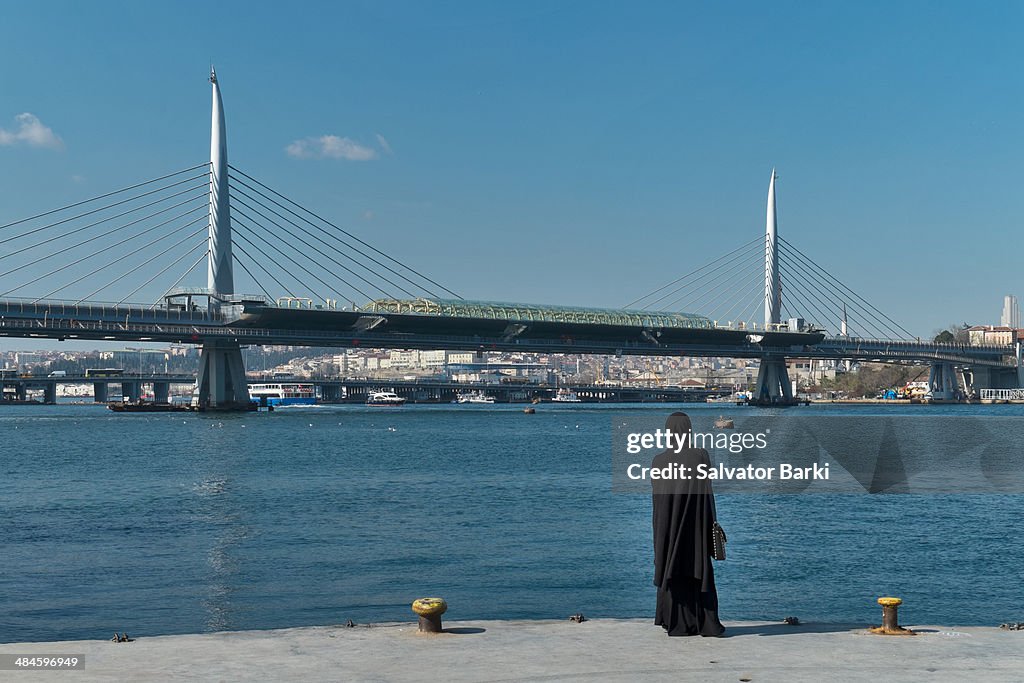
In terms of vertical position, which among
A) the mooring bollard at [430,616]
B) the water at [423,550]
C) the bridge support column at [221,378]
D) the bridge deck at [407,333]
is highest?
the bridge deck at [407,333]

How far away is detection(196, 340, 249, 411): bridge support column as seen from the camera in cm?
11669

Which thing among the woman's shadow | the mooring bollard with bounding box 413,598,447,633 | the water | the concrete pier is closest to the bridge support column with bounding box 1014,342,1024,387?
the water

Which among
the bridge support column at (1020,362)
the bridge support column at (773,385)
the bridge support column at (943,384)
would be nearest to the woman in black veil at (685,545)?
the bridge support column at (773,385)

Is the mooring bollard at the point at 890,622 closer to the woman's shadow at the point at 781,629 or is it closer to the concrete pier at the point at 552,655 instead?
the concrete pier at the point at 552,655

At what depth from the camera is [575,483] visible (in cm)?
4622

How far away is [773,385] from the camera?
168m

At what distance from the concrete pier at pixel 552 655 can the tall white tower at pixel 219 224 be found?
9888 cm

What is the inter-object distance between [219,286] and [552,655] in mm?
101991

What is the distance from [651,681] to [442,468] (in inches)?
1738

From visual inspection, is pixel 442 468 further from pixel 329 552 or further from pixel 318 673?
pixel 318 673

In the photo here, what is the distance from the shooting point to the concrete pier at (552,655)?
35.9 feet

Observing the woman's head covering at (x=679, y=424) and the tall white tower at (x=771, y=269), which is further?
the tall white tower at (x=771, y=269)

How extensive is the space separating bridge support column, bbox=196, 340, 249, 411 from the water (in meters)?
62.8

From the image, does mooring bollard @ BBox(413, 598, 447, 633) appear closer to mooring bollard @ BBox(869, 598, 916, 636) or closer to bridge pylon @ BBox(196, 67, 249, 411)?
mooring bollard @ BBox(869, 598, 916, 636)
